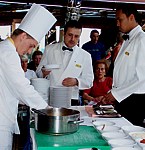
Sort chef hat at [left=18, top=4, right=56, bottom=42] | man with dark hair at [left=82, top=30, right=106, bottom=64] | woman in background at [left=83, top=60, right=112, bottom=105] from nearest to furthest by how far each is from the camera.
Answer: chef hat at [left=18, top=4, right=56, bottom=42], woman in background at [left=83, top=60, right=112, bottom=105], man with dark hair at [left=82, top=30, right=106, bottom=64]

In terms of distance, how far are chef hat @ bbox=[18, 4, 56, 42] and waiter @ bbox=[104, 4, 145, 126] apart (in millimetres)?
704

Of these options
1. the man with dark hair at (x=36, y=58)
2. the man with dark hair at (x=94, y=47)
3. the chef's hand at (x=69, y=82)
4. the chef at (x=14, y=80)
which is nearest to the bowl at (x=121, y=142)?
the chef at (x=14, y=80)

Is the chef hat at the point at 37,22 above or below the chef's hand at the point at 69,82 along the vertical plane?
above

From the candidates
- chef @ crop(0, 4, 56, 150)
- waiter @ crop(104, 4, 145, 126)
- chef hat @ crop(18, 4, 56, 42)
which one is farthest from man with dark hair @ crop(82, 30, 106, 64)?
chef @ crop(0, 4, 56, 150)

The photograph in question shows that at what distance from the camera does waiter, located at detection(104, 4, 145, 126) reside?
107 inches

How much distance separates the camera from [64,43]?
3305 millimetres

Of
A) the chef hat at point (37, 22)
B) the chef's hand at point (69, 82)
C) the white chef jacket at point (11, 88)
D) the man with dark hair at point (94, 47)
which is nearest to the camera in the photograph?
the white chef jacket at point (11, 88)

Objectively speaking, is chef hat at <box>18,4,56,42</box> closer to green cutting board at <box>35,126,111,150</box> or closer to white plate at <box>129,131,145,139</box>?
green cutting board at <box>35,126,111,150</box>

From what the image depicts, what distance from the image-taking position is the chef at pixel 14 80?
2.10 meters

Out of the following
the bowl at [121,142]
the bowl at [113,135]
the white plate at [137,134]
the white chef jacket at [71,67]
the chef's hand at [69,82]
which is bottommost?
the bowl at [121,142]

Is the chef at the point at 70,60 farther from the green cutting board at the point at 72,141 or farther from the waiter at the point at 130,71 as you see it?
the green cutting board at the point at 72,141

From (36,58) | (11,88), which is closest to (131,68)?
(11,88)

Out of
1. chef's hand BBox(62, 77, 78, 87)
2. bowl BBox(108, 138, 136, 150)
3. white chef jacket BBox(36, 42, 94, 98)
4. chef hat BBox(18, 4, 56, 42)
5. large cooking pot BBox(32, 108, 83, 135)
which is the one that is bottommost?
bowl BBox(108, 138, 136, 150)

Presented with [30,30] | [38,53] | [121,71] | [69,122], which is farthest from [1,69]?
[38,53]
